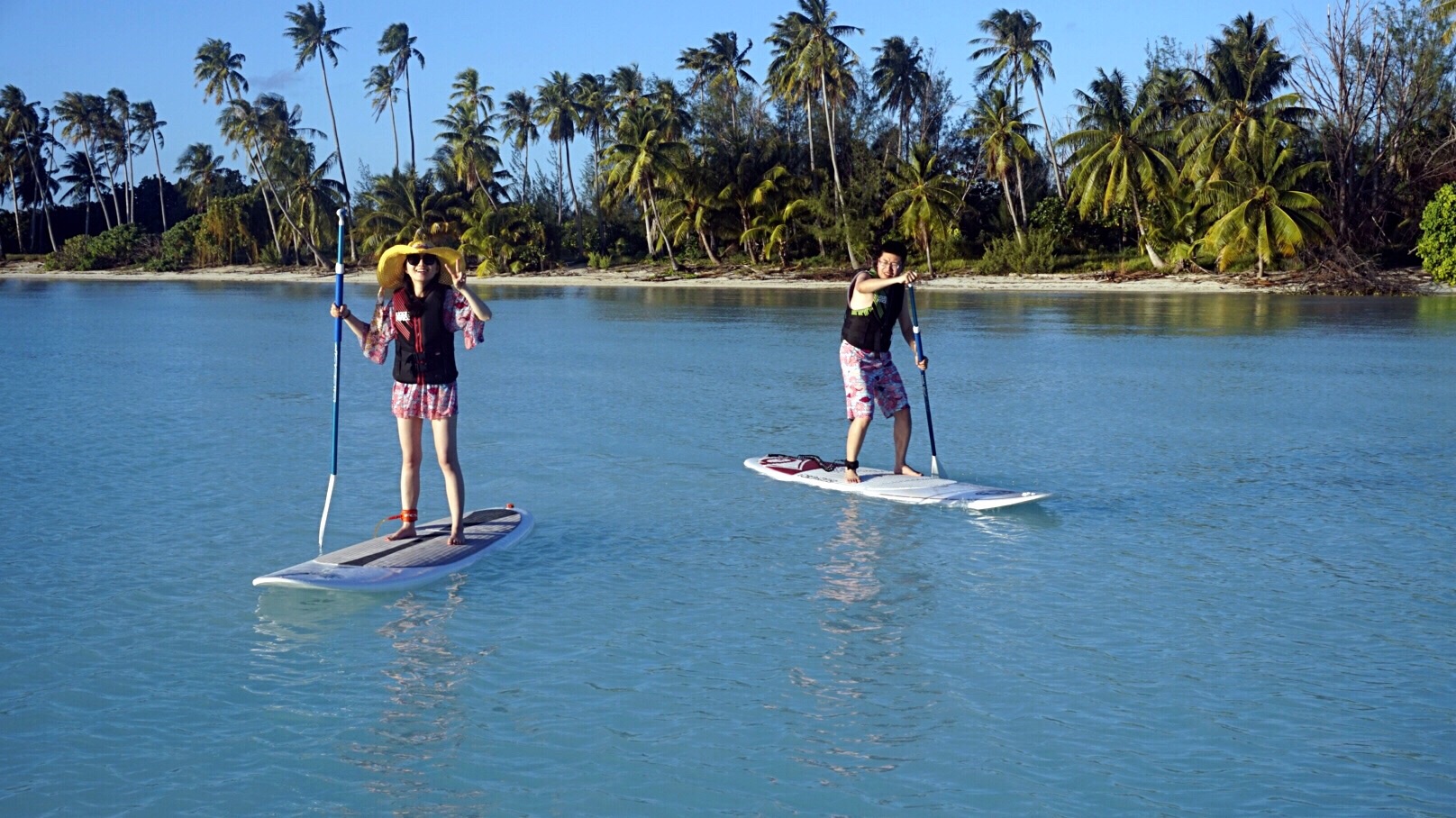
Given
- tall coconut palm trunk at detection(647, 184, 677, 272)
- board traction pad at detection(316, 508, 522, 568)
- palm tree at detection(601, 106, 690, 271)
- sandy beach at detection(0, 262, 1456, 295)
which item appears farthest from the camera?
tall coconut palm trunk at detection(647, 184, 677, 272)

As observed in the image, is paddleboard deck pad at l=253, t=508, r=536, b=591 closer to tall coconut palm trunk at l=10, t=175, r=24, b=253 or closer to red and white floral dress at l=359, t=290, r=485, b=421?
red and white floral dress at l=359, t=290, r=485, b=421

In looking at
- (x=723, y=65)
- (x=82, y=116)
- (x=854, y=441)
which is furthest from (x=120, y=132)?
(x=854, y=441)

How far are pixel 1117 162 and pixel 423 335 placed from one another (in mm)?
43613

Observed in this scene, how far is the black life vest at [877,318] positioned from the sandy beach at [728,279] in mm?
22978

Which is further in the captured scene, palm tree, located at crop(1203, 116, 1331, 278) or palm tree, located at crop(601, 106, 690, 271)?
palm tree, located at crop(601, 106, 690, 271)

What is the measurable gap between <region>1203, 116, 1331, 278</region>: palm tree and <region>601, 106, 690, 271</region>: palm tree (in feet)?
79.7

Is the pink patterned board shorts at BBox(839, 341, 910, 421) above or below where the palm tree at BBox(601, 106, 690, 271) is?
below

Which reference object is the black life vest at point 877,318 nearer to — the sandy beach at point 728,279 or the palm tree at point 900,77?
the sandy beach at point 728,279

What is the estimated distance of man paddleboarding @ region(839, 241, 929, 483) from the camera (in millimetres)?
9609

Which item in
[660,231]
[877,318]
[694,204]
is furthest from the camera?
[660,231]

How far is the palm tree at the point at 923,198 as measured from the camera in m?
53.1

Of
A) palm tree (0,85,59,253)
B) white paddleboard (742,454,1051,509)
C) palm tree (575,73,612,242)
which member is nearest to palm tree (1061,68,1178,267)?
palm tree (575,73,612,242)

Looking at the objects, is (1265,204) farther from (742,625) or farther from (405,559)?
(405,559)

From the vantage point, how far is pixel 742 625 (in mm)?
6855
